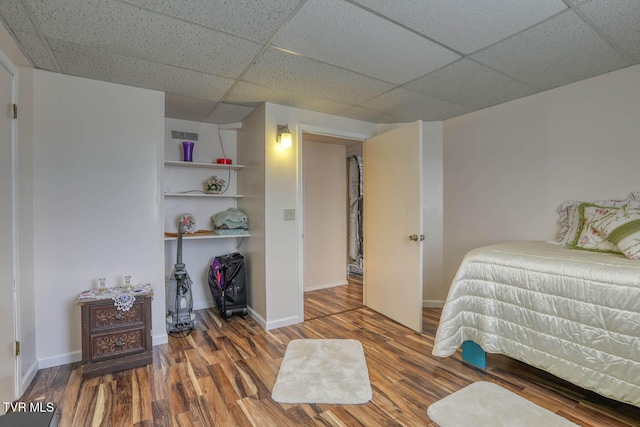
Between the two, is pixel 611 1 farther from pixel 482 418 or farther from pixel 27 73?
pixel 27 73

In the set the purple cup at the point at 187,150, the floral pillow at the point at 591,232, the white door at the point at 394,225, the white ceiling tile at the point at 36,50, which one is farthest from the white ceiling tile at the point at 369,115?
the white ceiling tile at the point at 36,50

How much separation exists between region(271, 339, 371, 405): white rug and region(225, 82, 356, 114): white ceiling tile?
226 centimetres

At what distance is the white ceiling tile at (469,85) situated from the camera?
228 centimetres

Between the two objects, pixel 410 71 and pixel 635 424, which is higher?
pixel 410 71

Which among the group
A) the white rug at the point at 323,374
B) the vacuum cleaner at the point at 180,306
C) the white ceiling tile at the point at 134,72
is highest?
the white ceiling tile at the point at 134,72

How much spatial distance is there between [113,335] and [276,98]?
2.39 m

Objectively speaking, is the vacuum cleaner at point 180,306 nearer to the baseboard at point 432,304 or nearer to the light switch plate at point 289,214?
the light switch plate at point 289,214

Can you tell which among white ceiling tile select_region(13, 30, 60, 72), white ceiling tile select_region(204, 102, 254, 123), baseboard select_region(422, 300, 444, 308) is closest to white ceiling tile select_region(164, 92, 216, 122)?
white ceiling tile select_region(204, 102, 254, 123)

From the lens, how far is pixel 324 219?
14.8 ft

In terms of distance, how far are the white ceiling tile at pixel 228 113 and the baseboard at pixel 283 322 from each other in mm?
2236

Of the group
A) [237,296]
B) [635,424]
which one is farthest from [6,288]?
[635,424]

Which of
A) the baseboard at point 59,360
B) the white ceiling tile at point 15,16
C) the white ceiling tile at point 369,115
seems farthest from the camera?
the white ceiling tile at point 369,115

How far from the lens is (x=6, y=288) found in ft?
5.77

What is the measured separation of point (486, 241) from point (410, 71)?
1946mm
